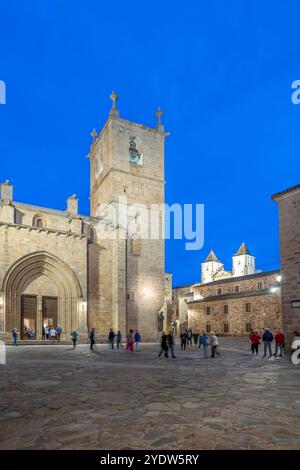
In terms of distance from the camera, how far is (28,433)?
459cm

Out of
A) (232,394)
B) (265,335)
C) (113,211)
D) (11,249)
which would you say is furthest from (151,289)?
(232,394)

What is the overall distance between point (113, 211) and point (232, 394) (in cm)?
2681

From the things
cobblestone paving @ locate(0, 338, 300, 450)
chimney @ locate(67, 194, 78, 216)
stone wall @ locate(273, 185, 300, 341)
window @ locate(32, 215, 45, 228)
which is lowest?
cobblestone paving @ locate(0, 338, 300, 450)

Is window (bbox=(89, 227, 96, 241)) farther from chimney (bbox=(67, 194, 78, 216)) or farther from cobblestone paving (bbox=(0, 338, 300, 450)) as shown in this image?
cobblestone paving (bbox=(0, 338, 300, 450))

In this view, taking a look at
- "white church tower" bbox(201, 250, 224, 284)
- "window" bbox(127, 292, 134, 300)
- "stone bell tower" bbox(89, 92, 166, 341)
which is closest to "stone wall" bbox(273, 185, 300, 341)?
"stone bell tower" bbox(89, 92, 166, 341)

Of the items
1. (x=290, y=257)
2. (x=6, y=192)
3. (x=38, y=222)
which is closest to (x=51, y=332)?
(x=38, y=222)

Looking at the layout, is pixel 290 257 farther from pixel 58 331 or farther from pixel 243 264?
pixel 243 264

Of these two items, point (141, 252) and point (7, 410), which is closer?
point (7, 410)

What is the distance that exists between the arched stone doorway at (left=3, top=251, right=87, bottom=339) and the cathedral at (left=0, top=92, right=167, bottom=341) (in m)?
0.07

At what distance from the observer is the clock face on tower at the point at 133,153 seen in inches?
1410

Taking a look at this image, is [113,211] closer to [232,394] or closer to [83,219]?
[83,219]

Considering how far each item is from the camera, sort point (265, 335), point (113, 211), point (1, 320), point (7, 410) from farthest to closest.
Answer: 1. point (113, 211)
2. point (1, 320)
3. point (265, 335)
4. point (7, 410)

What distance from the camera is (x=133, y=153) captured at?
36156mm

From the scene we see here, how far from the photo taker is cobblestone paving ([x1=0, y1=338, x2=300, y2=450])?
4.32 m
